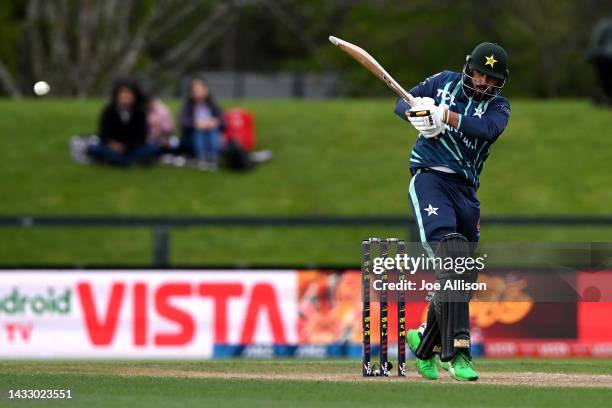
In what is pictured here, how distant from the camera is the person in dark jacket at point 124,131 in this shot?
17.6 meters

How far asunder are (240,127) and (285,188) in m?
1.00

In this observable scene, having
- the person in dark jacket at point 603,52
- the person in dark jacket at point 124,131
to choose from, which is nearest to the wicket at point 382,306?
the person in dark jacket at point 124,131

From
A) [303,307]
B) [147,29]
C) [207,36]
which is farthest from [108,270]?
[207,36]

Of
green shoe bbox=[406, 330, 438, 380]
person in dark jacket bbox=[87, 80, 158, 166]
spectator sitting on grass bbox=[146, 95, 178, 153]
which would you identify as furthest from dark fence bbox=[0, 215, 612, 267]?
green shoe bbox=[406, 330, 438, 380]

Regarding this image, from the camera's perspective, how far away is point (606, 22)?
20.4 metres

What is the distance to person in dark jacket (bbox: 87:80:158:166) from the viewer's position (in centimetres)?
1759

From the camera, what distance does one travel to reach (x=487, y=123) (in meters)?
8.38

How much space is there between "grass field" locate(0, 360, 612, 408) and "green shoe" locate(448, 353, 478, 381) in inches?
3.1

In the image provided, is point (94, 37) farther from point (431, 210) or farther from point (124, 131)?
point (431, 210)

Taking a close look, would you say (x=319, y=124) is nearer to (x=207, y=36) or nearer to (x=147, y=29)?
(x=147, y=29)

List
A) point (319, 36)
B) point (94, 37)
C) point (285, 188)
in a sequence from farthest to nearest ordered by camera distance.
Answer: point (319, 36)
point (94, 37)
point (285, 188)

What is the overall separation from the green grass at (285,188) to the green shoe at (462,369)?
907 centimetres

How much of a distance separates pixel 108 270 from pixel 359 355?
7.79ft

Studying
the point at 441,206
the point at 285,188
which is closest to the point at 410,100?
the point at 441,206
